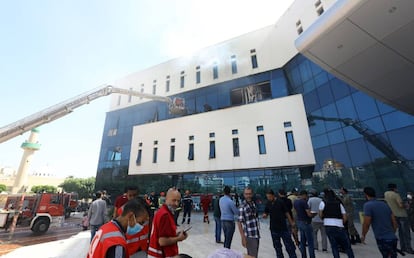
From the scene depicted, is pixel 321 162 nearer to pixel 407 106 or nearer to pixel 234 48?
pixel 407 106

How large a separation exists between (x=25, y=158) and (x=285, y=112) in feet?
103

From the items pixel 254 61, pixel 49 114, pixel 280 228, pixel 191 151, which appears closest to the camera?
pixel 280 228

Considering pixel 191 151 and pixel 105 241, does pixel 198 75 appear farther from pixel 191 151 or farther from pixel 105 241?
pixel 105 241

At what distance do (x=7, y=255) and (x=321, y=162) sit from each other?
15.7m

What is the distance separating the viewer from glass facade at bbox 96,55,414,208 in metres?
9.52

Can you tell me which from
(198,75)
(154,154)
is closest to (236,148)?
(154,154)

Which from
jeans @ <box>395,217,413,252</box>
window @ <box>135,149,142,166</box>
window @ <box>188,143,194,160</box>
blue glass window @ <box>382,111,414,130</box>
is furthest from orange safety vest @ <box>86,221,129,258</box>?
window @ <box>135,149,142,166</box>

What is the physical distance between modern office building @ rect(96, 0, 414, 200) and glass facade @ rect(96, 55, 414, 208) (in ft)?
0.20

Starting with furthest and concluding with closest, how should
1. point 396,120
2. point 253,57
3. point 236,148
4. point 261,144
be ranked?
point 253,57 → point 236,148 → point 261,144 → point 396,120

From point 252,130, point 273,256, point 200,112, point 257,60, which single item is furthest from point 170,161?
point 273,256

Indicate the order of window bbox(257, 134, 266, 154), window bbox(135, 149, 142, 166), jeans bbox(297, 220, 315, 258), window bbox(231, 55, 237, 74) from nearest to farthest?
jeans bbox(297, 220, 315, 258), window bbox(257, 134, 266, 154), window bbox(231, 55, 237, 74), window bbox(135, 149, 142, 166)

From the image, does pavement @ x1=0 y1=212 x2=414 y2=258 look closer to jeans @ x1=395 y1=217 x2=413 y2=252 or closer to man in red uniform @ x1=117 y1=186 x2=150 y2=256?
jeans @ x1=395 y1=217 x2=413 y2=252

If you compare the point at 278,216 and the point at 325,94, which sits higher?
the point at 325,94

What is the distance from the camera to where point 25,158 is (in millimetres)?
23750
